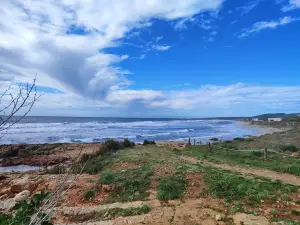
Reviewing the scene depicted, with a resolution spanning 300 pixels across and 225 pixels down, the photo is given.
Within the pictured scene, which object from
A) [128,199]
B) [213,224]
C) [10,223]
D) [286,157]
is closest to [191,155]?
[286,157]

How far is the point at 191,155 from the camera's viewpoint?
15.8m

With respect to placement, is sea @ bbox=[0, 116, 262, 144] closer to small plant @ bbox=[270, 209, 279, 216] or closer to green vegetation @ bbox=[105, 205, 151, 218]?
green vegetation @ bbox=[105, 205, 151, 218]

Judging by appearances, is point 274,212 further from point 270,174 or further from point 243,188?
point 270,174

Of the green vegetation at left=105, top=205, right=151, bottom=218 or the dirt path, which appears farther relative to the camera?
the dirt path

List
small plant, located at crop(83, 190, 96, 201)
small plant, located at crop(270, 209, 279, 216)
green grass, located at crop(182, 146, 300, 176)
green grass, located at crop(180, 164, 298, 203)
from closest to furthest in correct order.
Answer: small plant, located at crop(270, 209, 279, 216) → green grass, located at crop(180, 164, 298, 203) → small plant, located at crop(83, 190, 96, 201) → green grass, located at crop(182, 146, 300, 176)

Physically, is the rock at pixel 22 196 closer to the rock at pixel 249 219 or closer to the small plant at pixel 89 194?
the small plant at pixel 89 194

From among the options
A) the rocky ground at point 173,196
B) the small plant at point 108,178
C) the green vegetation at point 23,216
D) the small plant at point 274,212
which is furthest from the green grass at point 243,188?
the green vegetation at point 23,216

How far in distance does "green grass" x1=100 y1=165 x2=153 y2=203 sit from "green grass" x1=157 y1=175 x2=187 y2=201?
0.52 meters

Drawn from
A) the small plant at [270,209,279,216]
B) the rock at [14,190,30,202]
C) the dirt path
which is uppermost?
the dirt path

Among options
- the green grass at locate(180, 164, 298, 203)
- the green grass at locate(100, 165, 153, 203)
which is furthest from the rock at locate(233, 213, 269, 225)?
the green grass at locate(100, 165, 153, 203)

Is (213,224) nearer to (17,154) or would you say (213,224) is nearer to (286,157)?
(286,157)

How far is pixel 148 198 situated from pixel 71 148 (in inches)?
783

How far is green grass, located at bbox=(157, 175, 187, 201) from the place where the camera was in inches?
328

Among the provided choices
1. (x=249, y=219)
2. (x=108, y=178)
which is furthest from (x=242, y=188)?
(x=108, y=178)
